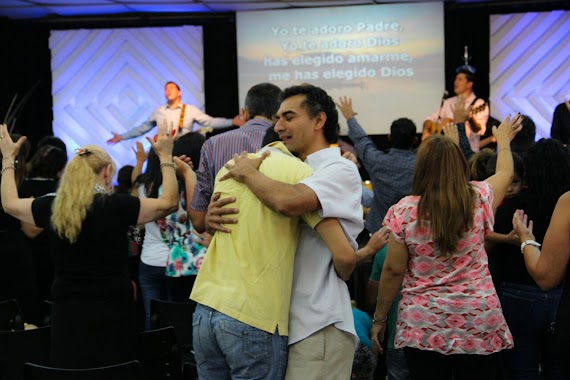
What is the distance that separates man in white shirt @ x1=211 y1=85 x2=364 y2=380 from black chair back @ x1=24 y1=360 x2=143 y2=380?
2.52ft

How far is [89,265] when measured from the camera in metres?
3.41

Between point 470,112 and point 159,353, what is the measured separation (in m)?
5.75

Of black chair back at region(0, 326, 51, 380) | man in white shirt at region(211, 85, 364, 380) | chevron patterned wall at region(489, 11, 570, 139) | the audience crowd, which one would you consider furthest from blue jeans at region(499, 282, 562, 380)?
chevron patterned wall at region(489, 11, 570, 139)

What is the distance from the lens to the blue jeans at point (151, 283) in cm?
→ 507

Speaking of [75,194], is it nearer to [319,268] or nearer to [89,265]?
[89,265]

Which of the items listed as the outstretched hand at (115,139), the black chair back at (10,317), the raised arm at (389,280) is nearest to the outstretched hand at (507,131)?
the raised arm at (389,280)

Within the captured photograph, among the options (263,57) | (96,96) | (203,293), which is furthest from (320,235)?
(96,96)

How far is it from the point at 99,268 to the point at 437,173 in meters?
1.38

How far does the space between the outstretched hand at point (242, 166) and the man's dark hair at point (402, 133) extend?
2672 millimetres

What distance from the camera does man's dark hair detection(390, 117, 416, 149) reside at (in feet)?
17.2

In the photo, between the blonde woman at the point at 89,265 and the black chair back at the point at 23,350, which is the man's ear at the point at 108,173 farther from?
the black chair back at the point at 23,350

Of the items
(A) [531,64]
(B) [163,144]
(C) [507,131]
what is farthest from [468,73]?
(B) [163,144]

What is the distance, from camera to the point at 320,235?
265 centimetres

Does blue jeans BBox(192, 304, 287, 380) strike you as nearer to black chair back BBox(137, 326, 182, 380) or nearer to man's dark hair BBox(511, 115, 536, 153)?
black chair back BBox(137, 326, 182, 380)
